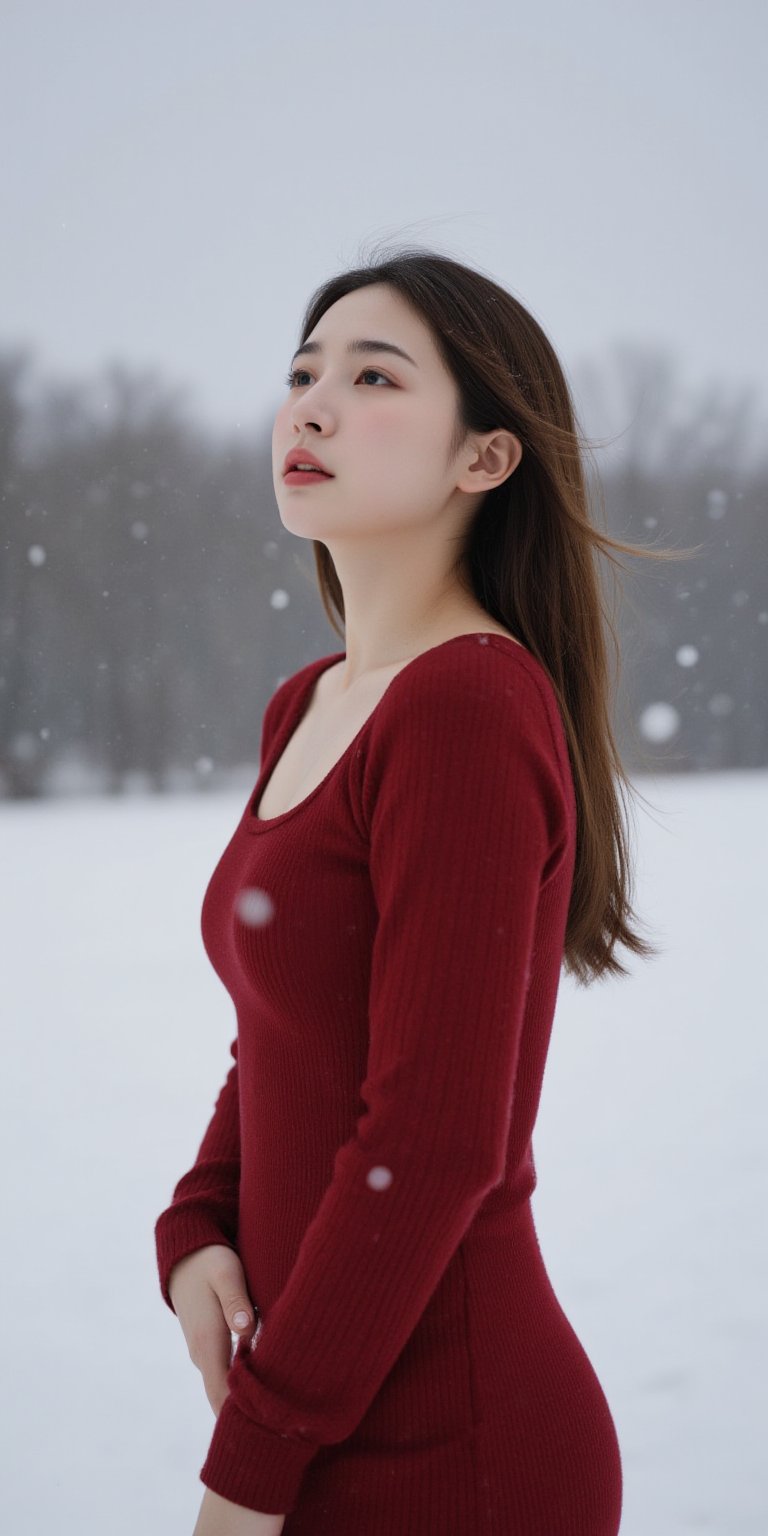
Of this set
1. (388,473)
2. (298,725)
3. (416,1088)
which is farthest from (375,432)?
(416,1088)

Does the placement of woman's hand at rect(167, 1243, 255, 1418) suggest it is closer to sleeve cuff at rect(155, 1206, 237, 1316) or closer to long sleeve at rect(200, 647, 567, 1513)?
sleeve cuff at rect(155, 1206, 237, 1316)

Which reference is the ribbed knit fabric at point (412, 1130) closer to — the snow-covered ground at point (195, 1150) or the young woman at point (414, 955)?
the young woman at point (414, 955)

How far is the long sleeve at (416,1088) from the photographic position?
528mm

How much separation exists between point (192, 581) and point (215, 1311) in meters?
1.96

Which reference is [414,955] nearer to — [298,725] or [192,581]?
[298,725]

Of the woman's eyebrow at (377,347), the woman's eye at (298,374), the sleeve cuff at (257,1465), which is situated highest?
the woman's eyebrow at (377,347)

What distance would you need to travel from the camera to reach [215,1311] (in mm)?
716

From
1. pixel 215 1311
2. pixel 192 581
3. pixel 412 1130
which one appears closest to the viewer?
pixel 412 1130

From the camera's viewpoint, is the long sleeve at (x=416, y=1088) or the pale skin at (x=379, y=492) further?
the pale skin at (x=379, y=492)

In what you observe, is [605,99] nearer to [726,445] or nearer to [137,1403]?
[726,445]

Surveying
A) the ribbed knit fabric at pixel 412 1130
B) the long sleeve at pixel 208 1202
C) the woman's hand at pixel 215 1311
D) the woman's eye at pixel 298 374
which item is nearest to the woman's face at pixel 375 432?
the woman's eye at pixel 298 374

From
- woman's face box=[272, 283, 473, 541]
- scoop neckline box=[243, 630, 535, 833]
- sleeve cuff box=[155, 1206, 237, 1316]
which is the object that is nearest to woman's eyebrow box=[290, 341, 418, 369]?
woman's face box=[272, 283, 473, 541]

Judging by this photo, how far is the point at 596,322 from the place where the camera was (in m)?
2.46

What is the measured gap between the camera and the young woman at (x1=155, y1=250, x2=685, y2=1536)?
54cm
